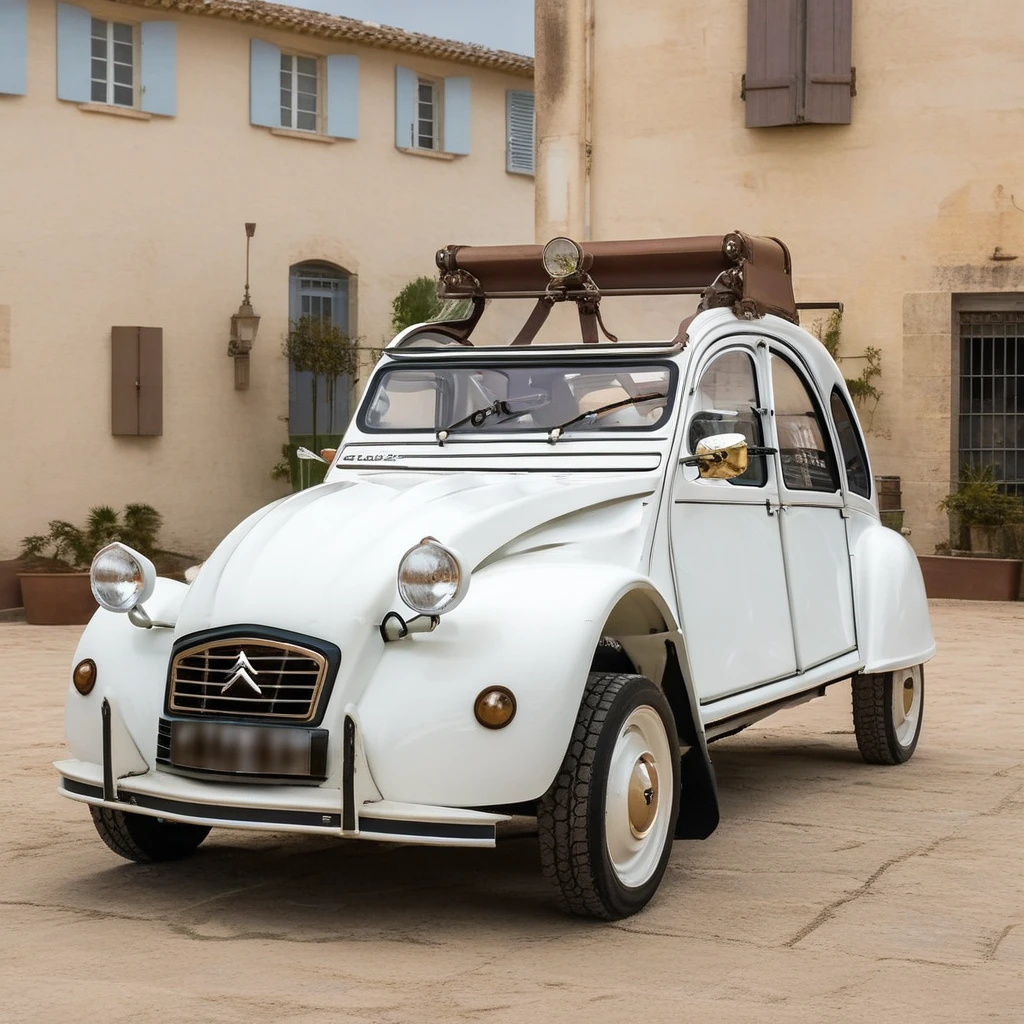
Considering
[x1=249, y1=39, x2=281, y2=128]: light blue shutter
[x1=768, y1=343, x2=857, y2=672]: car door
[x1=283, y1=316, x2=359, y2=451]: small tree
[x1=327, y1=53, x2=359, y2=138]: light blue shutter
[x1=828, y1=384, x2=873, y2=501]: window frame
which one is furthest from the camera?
[x1=327, y1=53, x2=359, y2=138]: light blue shutter

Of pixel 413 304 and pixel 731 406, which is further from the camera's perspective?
pixel 413 304

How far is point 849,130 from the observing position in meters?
18.3

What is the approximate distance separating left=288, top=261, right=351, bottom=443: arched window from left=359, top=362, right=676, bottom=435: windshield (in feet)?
54.6

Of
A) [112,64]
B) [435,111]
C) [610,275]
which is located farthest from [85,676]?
[435,111]

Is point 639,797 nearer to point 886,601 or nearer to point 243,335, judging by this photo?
point 886,601

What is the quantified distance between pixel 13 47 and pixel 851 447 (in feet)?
50.1

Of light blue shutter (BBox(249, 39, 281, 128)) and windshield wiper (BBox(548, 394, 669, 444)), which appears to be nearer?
windshield wiper (BBox(548, 394, 669, 444))

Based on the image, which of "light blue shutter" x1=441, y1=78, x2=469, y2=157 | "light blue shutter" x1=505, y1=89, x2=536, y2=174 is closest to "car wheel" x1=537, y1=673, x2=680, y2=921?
"light blue shutter" x1=441, y1=78, x2=469, y2=157

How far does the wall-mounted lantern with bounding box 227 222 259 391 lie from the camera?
22.2 m

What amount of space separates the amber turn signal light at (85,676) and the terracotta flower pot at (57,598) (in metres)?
11.6

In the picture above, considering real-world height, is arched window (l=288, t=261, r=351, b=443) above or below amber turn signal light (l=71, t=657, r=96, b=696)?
above

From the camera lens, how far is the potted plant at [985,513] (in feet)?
55.9

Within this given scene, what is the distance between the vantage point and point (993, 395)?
18141 mm

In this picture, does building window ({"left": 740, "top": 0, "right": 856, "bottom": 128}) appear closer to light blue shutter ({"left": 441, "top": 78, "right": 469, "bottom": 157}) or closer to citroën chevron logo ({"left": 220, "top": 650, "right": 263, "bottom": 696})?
light blue shutter ({"left": 441, "top": 78, "right": 469, "bottom": 157})
